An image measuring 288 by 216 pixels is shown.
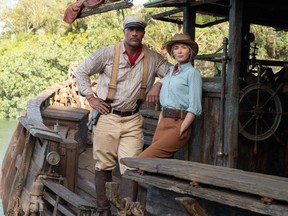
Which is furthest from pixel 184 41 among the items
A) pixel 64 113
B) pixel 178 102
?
pixel 64 113

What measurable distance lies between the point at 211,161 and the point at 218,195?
1437 millimetres

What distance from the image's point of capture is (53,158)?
6137 millimetres

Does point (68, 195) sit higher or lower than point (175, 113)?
lower

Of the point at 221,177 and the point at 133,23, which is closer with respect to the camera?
the point at 221,177

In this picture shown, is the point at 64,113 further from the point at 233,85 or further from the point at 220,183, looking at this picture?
the point at 220,183

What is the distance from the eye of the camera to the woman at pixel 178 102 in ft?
14.4

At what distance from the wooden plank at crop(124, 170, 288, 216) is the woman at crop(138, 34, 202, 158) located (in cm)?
48

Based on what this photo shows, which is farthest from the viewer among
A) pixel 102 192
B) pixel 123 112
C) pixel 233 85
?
pixel 102 192

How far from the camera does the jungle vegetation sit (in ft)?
60.3

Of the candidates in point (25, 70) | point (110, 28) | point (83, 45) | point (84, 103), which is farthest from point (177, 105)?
point (25, 70)

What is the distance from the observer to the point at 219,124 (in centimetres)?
466

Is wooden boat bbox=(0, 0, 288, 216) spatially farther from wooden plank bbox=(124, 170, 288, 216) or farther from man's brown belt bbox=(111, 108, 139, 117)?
man's brown belt bbox=(111, 108, 139, 117)

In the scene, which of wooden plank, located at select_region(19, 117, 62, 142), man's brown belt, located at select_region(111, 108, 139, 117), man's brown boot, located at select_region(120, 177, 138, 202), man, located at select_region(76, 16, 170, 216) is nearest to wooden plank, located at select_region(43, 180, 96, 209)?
A: man, located at select_region(76, 16, 170, 216)

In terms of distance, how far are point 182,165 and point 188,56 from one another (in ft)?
3.42
